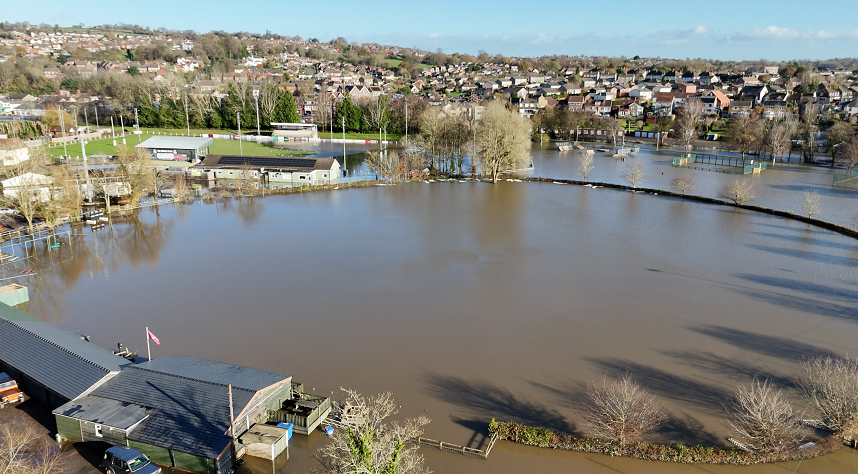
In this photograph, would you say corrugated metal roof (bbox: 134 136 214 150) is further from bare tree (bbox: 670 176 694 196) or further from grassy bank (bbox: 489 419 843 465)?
grassy bank (bbox: 489 419 843 465)

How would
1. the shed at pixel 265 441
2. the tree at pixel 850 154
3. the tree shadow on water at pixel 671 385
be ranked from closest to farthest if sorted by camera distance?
the shed at pixel 265 441
the tree shadow on water at pixel 671 385
the tree at pixel 850 154

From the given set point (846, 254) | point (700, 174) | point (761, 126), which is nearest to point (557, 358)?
point (846, 254)

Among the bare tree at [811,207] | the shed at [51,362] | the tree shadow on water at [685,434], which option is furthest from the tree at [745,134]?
the shed at [51,362]

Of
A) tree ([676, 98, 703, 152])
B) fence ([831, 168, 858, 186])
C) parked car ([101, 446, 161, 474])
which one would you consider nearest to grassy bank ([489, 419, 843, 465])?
parked car ([101, 446, 161, 474])

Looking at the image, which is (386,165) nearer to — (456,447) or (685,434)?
(456,447)

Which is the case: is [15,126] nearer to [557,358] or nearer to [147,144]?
[147,144]

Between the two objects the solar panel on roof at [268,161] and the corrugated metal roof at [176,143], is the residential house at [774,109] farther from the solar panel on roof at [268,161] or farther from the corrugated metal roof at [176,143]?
the corrugated metal roof at [176,143]
